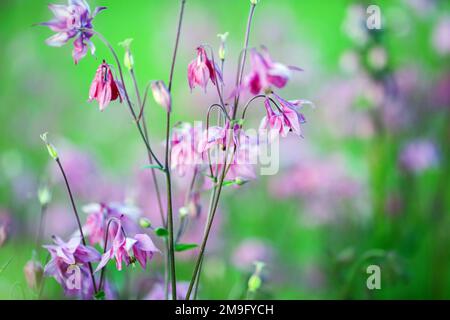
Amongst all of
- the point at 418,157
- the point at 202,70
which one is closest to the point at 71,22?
the point at 202,70

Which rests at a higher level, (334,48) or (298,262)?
(334,48)

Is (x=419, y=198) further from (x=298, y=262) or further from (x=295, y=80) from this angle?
(x=295, y=80)

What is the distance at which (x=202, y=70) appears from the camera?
36.3 inches

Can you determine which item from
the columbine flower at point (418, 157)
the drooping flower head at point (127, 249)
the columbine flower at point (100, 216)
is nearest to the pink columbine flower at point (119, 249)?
the drooping flower head at point (127, 249)

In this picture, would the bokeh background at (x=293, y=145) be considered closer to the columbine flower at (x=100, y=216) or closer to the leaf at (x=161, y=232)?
the columbine flower at (x=100, y=216)

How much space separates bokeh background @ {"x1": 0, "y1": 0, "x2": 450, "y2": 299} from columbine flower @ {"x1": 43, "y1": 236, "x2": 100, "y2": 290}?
245mm

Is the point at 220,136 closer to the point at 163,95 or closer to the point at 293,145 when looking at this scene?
the point at 163,95

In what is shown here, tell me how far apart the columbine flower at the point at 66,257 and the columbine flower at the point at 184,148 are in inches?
7.6

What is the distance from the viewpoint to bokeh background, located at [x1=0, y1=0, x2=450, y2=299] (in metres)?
1.67

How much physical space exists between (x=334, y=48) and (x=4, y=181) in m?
1.26

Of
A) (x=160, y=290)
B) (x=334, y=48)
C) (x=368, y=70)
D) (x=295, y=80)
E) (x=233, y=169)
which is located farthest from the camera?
(x=334, y=48)

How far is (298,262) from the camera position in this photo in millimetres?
1865

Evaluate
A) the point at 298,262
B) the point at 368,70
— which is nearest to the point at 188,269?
the point at 298,262
